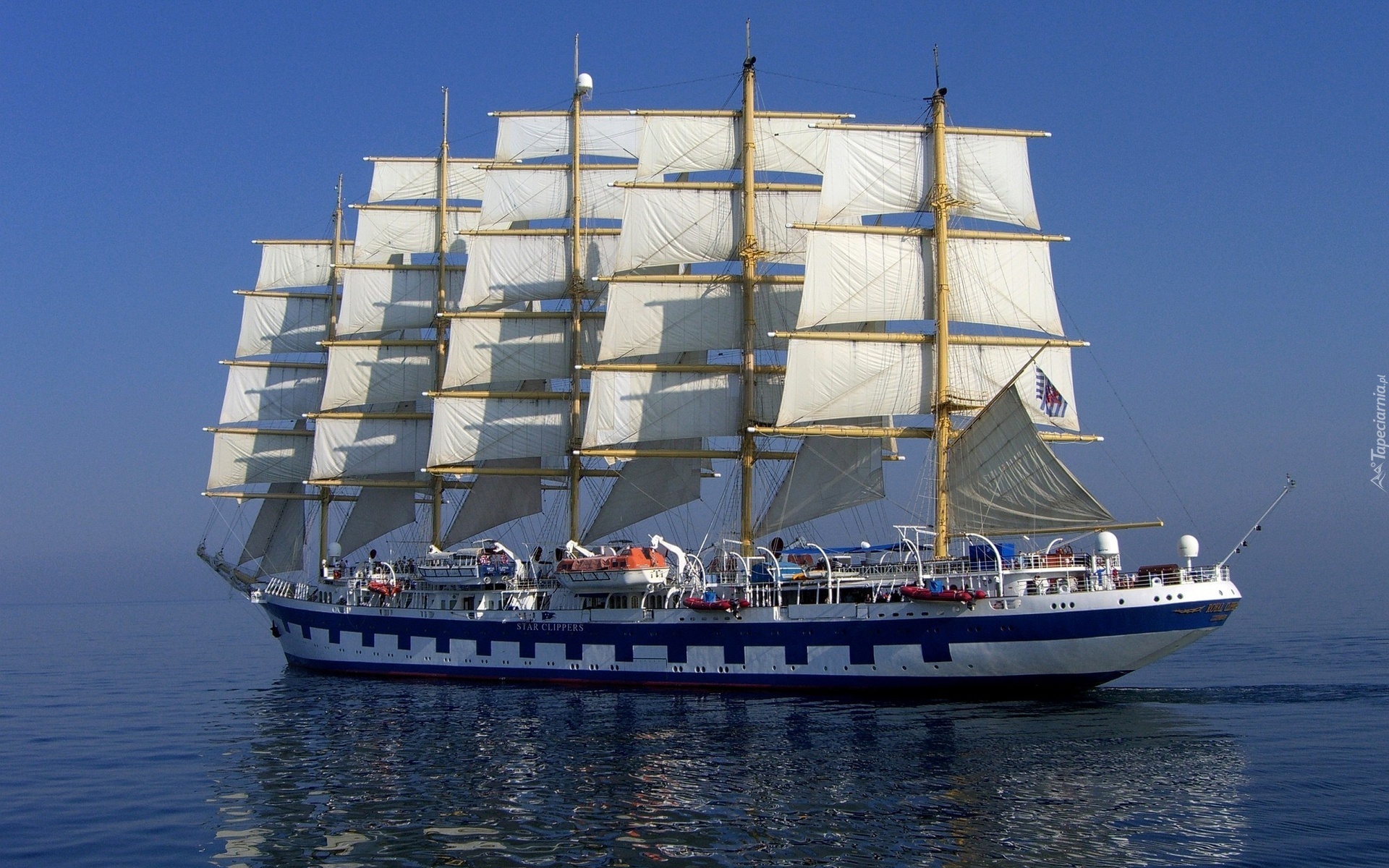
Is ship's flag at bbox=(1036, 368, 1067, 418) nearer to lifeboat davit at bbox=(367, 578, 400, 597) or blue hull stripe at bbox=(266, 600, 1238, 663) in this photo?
blue hull stripe at bbox=(266, 600, 1238, 663)

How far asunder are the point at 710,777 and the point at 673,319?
93.1 feet

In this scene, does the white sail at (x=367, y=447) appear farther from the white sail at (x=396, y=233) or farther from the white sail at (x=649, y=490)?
the white sail at (x=649, y=490)

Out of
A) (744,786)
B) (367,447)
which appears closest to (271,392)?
(367,447)

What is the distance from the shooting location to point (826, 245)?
46.8 metres

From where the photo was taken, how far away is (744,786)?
25859 millimetres

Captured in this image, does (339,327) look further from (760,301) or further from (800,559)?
(800,559)

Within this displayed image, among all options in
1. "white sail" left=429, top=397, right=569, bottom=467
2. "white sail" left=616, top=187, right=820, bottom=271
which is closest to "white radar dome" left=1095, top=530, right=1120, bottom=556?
"white sail" left=616, top=187, right=820, bottom=271

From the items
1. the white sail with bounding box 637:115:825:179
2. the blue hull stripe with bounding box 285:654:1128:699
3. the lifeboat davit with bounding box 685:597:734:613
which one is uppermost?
the white sail with bounding box 637:115:825:179

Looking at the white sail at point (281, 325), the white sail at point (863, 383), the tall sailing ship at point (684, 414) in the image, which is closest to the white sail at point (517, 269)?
the tall sailing ship at point (684, 414)

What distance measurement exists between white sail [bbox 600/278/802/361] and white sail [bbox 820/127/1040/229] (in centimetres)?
595

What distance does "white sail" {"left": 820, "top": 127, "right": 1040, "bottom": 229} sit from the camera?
47.7 meters

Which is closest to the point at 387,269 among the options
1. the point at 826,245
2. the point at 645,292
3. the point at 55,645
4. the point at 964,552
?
the point at 645,292

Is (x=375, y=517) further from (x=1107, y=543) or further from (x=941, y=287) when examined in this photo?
(x=1107, y=543)

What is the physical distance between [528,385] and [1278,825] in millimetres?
43069
